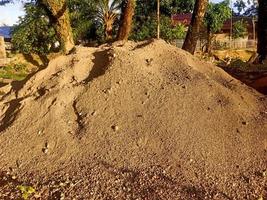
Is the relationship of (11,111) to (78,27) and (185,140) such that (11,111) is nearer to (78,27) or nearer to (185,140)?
(185,140)

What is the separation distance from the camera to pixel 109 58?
5980mm

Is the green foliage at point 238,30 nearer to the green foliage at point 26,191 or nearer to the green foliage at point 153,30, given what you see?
the green foliage at point 153,30

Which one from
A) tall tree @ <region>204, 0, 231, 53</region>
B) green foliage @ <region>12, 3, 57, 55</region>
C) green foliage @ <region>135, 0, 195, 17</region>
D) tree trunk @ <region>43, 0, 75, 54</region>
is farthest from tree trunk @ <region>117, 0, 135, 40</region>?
tall tree @ <region>204, 0, 231, 53</region>

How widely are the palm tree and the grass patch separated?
26.8ft

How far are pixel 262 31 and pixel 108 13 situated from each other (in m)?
11.3

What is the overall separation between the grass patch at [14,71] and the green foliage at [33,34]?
3.74 m

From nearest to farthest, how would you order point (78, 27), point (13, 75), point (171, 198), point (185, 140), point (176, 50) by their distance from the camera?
point (171, 198) < point (185, 140) < point (176, 50) < point (13, 75) < point (78, 27)

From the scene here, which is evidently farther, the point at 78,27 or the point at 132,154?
the point at 78,27

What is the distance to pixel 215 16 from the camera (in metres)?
27.3

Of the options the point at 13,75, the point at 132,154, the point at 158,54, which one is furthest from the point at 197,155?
the point at 13,75

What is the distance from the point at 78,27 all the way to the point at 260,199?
19278mm

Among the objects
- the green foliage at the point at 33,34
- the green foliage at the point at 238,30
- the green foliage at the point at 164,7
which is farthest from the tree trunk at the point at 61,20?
the green foliage at the point at 238,30

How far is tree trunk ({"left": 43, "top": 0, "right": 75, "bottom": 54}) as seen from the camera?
47.6ft

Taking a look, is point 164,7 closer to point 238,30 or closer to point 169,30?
point 169,30
